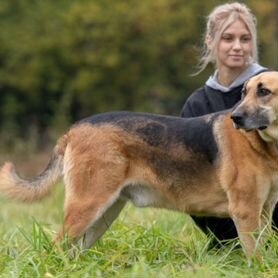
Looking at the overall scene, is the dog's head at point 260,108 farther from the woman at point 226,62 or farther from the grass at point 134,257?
the woman at point 226,62

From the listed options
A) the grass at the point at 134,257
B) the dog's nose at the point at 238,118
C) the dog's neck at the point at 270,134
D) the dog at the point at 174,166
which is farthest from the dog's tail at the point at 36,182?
the dog's neck at the point at 270,134

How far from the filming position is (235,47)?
275 inches

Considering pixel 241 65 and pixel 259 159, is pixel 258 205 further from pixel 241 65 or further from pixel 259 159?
pixel 241 65

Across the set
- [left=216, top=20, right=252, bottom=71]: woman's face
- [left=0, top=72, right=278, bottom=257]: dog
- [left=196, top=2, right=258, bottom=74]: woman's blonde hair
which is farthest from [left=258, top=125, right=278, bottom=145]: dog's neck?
[left=196, top=2, right=258, bottom=74]: woman's blonde hair

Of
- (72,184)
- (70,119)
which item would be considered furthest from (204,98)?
(70,119)

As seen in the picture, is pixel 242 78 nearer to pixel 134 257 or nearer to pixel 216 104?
pixel 216 104

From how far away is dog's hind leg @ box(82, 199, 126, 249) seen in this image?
258 inches

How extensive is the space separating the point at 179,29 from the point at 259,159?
737 inches

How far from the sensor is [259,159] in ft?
19.9

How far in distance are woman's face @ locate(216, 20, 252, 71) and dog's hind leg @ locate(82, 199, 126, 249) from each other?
1.53 meters

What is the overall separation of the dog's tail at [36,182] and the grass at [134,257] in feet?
0.66

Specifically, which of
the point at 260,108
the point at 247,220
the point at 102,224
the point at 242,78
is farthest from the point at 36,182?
the point at 242,78

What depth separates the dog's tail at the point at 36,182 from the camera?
21.1ft

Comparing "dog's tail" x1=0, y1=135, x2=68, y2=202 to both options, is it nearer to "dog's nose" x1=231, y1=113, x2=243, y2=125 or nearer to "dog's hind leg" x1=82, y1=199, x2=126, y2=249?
"dog's hind leg" x1=82, y1=199, x2=126, y2=249
